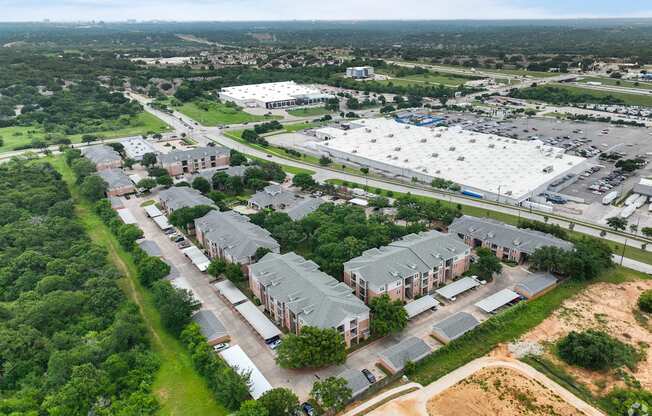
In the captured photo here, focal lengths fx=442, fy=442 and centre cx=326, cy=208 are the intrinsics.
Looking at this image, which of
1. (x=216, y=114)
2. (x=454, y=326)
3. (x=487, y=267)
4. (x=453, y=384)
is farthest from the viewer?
(x=216, y=114)

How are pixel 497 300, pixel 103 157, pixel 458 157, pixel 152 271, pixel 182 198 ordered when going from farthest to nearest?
pixel 458 157 → pixel 103 157 → pixel 182 198 → pixel 152 271 → pixel 497 300

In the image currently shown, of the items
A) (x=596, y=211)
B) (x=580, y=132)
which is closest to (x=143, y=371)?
(x=596, y=211)

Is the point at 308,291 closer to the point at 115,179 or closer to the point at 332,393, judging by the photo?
the point at 332,393

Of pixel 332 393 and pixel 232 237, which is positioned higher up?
pixel 232 237

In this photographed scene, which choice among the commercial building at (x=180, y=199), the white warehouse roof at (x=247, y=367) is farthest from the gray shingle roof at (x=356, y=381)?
the commercial building at (x=180, y=199)

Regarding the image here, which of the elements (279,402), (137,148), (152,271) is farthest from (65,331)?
(137,148)

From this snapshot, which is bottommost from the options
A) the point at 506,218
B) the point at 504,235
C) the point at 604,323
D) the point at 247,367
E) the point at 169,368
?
the point at 169,368
